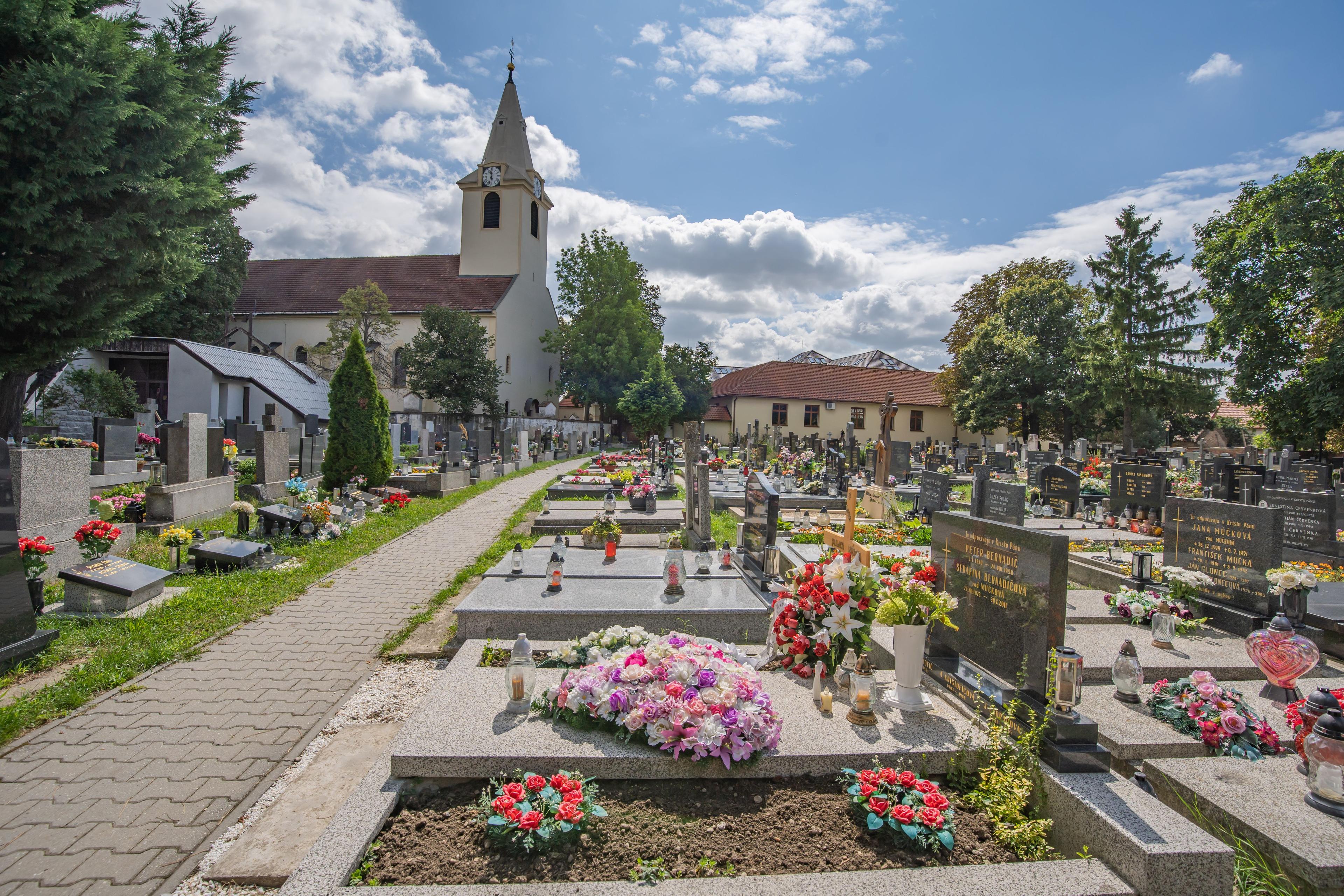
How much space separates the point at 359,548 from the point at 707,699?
24.3 ft

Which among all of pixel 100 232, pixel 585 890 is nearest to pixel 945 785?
pixel 585 890

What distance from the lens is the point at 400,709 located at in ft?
14.1

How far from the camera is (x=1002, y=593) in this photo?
3.67 metres

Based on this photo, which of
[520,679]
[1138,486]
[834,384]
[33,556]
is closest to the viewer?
[520,679]

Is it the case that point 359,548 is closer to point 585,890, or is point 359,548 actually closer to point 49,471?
point 49,471

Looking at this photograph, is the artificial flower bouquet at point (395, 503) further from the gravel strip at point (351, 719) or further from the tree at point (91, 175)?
the gravel strip at point (351, 719)

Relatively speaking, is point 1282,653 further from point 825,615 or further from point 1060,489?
point 1060,489

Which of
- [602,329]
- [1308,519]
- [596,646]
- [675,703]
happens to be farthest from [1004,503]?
[602,329]

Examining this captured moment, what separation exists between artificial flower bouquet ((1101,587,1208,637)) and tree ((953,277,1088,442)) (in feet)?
97.1

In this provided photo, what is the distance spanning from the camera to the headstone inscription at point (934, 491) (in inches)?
432

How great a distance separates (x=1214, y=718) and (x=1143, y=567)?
3147mm

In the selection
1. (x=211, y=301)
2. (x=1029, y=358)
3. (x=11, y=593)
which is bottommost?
(x=11, y=593)

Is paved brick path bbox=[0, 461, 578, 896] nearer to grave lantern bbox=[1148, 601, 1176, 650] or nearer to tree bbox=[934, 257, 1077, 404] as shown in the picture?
grave lantern bbox=[1148, 601, 1176, 650]

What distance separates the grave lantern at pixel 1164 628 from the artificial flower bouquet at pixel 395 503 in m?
11.3
